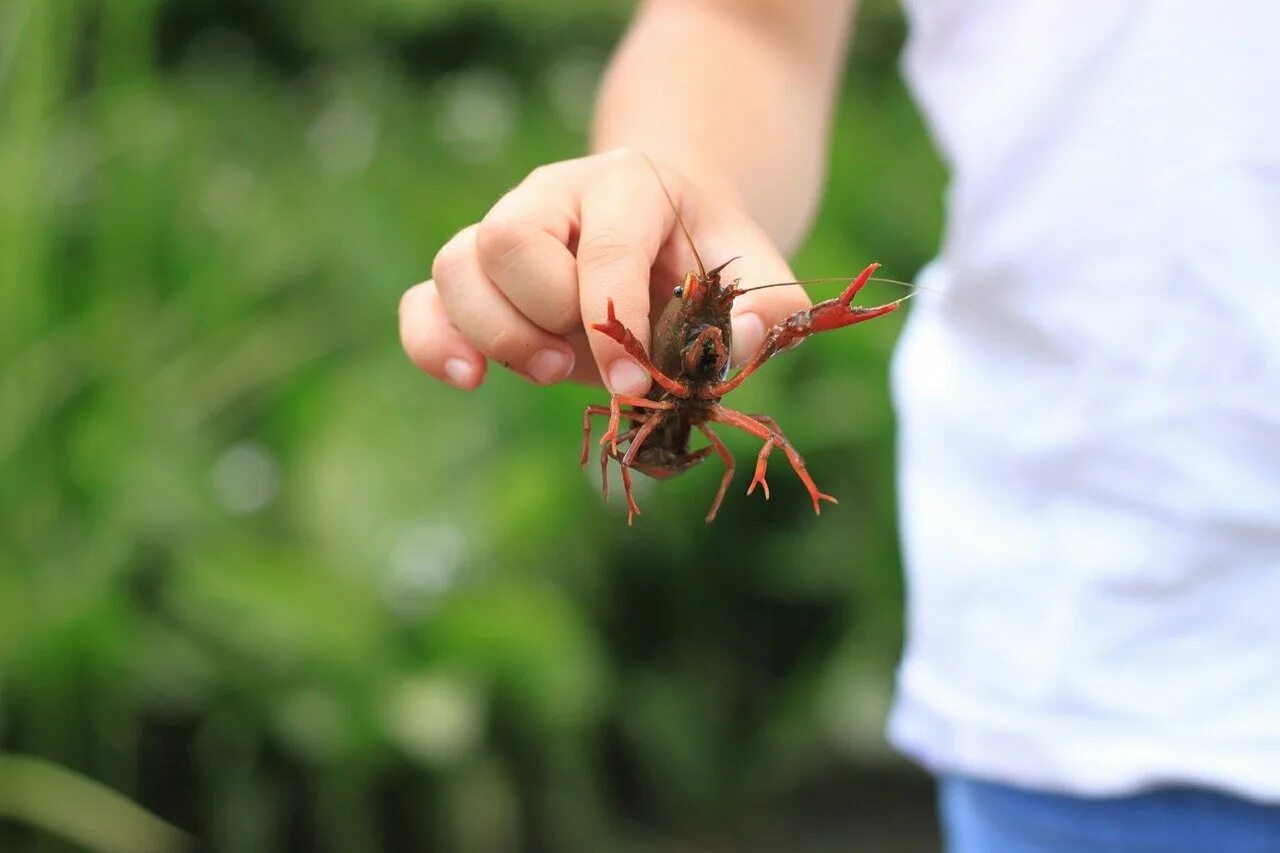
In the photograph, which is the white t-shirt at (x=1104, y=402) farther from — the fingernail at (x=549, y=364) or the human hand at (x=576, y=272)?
the fingernail at (x=549, y=364)

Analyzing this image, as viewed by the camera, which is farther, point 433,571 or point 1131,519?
point 433,571

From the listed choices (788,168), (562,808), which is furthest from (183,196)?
(788,168)

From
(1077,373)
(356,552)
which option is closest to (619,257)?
(1077,373)

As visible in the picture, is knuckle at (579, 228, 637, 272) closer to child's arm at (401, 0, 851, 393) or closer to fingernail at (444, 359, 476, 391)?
child's arm at (401, 0, 851, 393)

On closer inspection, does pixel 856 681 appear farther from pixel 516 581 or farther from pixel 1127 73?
pixel 1127 73

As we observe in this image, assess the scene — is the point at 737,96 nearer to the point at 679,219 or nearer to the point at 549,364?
the point at 679,219

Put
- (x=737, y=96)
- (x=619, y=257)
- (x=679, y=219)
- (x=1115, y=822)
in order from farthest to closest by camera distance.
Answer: (x=1115, y=822), (x=737, y=96), (x=679, y=219), (x=619, y=257)

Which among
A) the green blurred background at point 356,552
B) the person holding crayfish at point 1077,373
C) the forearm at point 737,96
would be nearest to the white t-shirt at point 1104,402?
the person holding crayfish at point 1077,373
